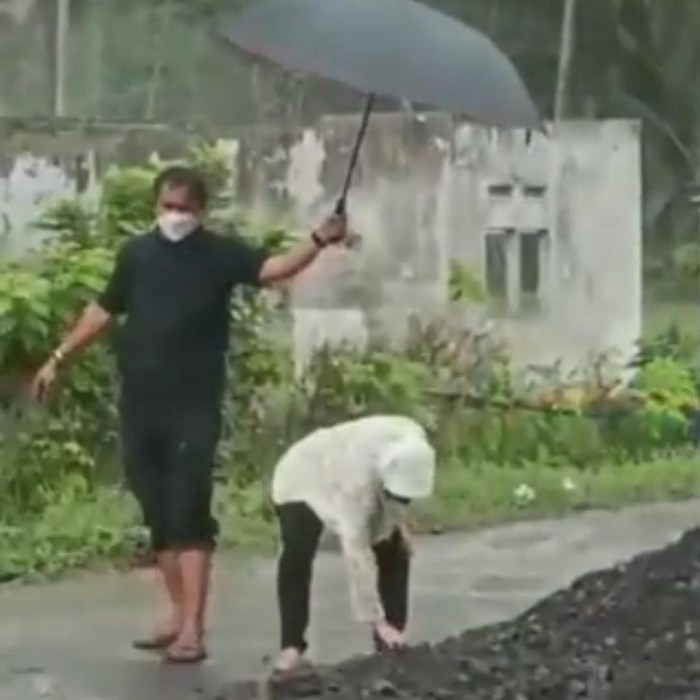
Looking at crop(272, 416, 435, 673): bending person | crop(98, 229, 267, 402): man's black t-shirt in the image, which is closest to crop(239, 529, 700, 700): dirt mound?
crop(272, 416, 435, 673): bending person

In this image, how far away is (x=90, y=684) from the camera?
8.28 m

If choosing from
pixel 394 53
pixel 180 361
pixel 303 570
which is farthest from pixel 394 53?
pixel 303 570

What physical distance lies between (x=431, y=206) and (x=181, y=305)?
639 centimetres

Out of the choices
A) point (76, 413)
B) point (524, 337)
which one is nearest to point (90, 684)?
point (76, 413)

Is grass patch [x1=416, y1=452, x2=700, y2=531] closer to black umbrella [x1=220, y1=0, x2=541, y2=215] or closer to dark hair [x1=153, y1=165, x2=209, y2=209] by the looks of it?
dark hair [x1=153, y1=165, x2=209, y2=209]

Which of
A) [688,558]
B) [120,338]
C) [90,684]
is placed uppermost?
[120,338]

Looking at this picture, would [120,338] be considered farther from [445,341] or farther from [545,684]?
[445,341]

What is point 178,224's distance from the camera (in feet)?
27.8

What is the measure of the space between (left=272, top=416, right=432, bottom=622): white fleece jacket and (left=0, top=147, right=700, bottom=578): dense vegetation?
10.1 ft

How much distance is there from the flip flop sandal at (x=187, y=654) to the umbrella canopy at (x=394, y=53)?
2061 mm

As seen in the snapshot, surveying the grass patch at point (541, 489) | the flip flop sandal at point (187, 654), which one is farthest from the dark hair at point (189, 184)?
the grass patch at point (541, 489)

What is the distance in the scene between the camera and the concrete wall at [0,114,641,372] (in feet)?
44.4

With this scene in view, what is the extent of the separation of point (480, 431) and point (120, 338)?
5781mm

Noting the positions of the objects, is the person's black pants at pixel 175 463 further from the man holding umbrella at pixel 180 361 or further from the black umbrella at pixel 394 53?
the black umbrella at pixel 394 53
